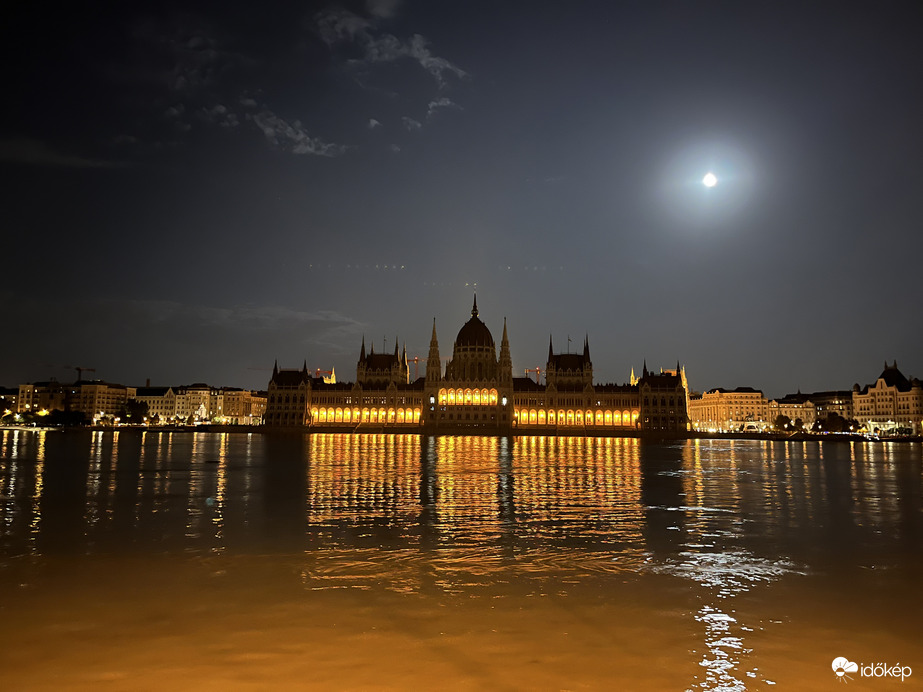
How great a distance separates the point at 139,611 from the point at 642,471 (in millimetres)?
34424

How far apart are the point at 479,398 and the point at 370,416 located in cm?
2622

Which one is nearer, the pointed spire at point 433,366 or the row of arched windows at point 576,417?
the row of arched windows at point 576,417

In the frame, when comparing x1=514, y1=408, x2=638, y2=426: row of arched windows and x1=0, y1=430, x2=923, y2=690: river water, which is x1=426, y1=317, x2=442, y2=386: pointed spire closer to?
x1=514, y1=408, x2=638, y2=426: row of arched windows

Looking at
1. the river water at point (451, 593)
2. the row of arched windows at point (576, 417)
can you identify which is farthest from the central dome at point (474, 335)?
the river water at point (451, 593)

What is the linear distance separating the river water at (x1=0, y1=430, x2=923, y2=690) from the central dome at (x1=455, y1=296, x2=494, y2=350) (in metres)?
132

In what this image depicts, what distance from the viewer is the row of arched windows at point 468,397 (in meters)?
147

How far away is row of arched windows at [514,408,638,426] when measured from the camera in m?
145

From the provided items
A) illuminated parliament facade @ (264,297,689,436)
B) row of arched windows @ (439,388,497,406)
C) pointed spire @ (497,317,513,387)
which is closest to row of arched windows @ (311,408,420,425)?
illuminated parliament facade @ (264,297,689,436)
